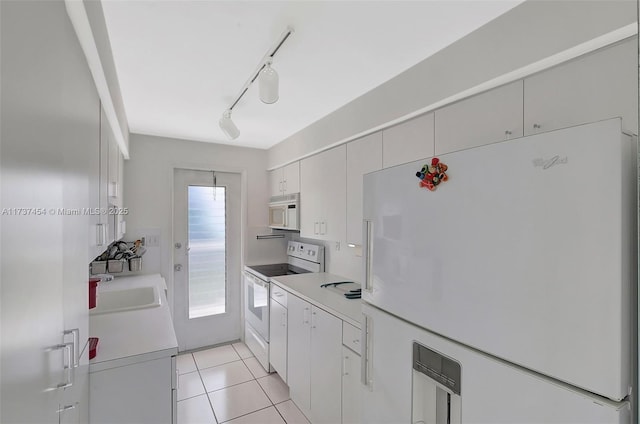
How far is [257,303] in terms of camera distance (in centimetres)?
320

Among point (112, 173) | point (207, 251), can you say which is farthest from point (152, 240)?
point (112, 173)

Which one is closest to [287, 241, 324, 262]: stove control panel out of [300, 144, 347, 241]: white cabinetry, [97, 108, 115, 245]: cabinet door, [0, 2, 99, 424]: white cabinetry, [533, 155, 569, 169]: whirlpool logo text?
[300, 144, 347, 241]: white cabinetry

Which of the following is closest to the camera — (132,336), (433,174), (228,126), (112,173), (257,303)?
(433,174)

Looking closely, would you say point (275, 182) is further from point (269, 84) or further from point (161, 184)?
point (269, 84)

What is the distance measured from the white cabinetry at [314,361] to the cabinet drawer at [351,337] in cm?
5

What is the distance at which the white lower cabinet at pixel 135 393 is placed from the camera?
142 cm

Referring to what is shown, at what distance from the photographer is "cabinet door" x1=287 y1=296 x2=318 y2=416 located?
2309 millimetres

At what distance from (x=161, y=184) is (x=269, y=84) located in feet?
7.81

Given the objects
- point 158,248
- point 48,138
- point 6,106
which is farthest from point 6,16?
point 158,248

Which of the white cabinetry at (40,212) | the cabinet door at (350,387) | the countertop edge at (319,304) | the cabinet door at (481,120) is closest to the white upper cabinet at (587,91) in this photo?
the cabinet door at (481,120)

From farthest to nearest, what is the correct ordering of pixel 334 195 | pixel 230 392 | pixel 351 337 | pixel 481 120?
pixel 230 392, pixel 334 195, pixel 351 337, pixel 481 120

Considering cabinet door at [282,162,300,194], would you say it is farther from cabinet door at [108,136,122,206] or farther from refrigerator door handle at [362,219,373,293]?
refrigerator door handle at [362,219,373,293]

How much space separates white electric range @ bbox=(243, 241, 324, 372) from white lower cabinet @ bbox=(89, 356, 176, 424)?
143cm

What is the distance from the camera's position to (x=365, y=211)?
1438 millimetres
